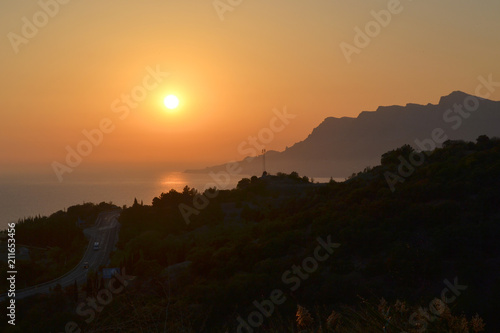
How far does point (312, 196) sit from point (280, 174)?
96.8ft

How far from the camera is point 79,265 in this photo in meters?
43.2

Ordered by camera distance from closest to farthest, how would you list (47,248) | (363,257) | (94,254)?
(363,257), (94,254), (47,248)

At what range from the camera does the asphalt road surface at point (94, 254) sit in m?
34.6

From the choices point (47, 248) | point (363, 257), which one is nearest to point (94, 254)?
point (47, 248)

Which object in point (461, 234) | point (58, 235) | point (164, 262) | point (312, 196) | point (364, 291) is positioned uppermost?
point (58, 235)

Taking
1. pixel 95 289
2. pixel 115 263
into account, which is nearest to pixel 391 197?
pixel 95 289

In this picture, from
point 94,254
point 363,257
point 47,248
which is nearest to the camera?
point 363,257

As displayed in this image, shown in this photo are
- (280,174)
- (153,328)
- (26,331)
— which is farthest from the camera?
(280,174)

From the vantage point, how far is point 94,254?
46969 millimetres

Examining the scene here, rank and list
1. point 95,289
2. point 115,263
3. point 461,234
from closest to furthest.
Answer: point 461,234 < point 95,289 < point 115,263

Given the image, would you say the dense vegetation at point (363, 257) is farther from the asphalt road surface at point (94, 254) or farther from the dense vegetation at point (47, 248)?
the dense vegetation at point (47, 248)

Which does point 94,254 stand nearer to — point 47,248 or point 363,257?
point 47,248

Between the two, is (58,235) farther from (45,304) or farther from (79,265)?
(45,304)

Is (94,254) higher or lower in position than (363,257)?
higher
